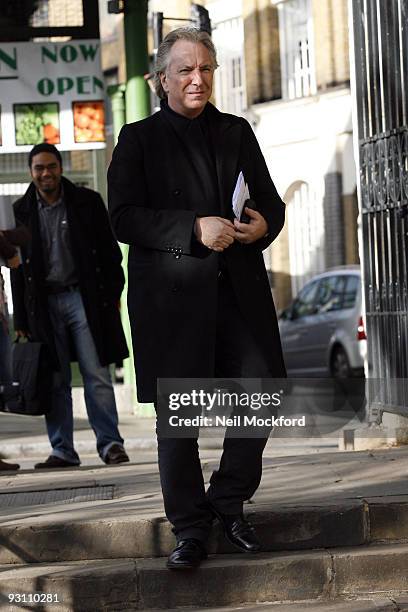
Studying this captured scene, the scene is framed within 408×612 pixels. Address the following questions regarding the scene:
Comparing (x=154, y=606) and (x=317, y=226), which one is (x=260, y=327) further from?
(x=317, y=226)

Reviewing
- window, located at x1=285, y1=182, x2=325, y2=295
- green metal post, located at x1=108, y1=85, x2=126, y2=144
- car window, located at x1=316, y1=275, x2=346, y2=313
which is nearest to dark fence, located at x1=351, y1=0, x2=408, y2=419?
green metal post, located at x1=108, y1=85, x2=126, y2=144

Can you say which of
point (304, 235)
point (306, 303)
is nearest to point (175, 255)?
point (306, 303)

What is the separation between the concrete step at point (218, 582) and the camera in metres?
6.34

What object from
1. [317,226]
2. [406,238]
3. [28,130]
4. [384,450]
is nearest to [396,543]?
[384,450]

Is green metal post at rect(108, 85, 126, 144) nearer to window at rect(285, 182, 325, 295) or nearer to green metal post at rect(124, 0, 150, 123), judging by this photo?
green metal post at rect(124, 0, 150, 123)

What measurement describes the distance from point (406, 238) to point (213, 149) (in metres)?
3.34

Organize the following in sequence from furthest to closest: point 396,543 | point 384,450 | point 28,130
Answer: point 28,130
point 384,450
point 396,543

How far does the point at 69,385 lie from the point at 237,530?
3.70 metres

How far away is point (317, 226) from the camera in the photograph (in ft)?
124

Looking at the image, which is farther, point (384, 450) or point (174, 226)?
point (384, 450)

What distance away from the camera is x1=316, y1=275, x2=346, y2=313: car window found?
23.6 meters

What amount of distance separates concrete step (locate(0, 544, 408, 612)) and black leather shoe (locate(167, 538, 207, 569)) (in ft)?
0.16

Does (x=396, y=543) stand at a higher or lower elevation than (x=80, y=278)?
lower

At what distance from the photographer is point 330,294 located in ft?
78.6
